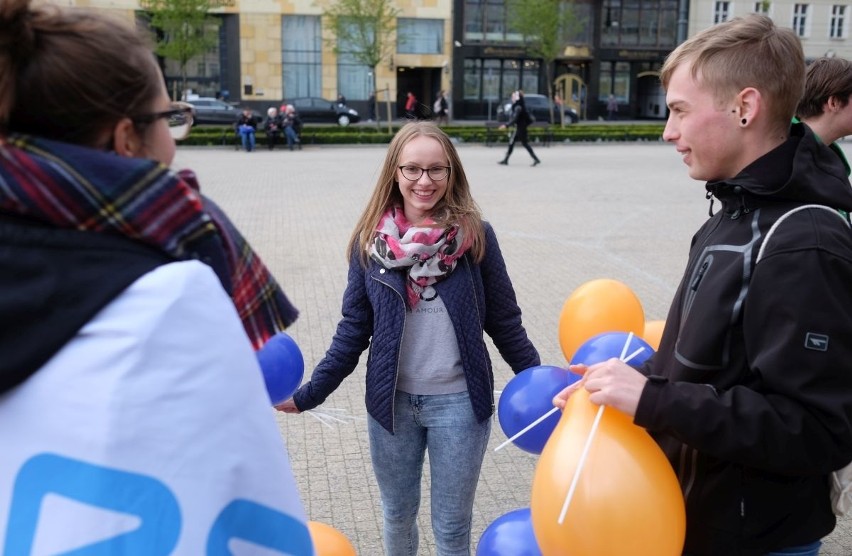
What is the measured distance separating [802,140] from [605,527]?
91 cm

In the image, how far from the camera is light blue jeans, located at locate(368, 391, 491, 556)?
106 inches

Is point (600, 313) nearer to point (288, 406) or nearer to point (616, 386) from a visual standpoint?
point (288, 406)

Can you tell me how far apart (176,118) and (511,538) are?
5.22ft

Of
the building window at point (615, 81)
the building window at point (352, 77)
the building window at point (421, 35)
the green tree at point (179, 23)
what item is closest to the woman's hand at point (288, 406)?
the green tree at point (179, 23)

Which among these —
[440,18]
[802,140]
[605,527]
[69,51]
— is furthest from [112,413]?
[440,18]

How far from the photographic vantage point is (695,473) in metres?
1.84

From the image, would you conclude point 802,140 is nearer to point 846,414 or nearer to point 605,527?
point 846,414

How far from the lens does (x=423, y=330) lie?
8.82 ft

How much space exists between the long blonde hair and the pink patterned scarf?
6cm

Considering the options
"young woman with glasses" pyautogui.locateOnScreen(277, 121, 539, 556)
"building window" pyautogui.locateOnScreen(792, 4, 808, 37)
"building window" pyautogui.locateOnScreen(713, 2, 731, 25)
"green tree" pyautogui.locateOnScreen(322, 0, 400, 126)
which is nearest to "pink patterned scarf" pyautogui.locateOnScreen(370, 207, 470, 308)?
"young woman with glasses" pyautogui.locateOnScreen(277, 121, 539, 556)

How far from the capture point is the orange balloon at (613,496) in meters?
1.72

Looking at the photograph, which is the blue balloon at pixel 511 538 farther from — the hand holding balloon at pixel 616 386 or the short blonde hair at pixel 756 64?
the short blonde hair at pixel 756 64

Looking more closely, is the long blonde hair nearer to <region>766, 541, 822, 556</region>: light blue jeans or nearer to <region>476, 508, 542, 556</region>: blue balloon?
<region>476, 508, 542, 556</region>: blue balloon

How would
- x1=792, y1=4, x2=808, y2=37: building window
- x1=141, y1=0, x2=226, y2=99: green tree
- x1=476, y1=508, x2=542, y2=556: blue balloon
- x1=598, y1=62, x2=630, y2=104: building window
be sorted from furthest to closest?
x1=792, y1=4, x2=808, y2=37: building window
x1=598, y1=62, x2=630, y2=104: building window
x1=141, y1=0, x2=226, y2=99: green tree
x1=476, y1=508, x2=542, y2=556: blue balloon
